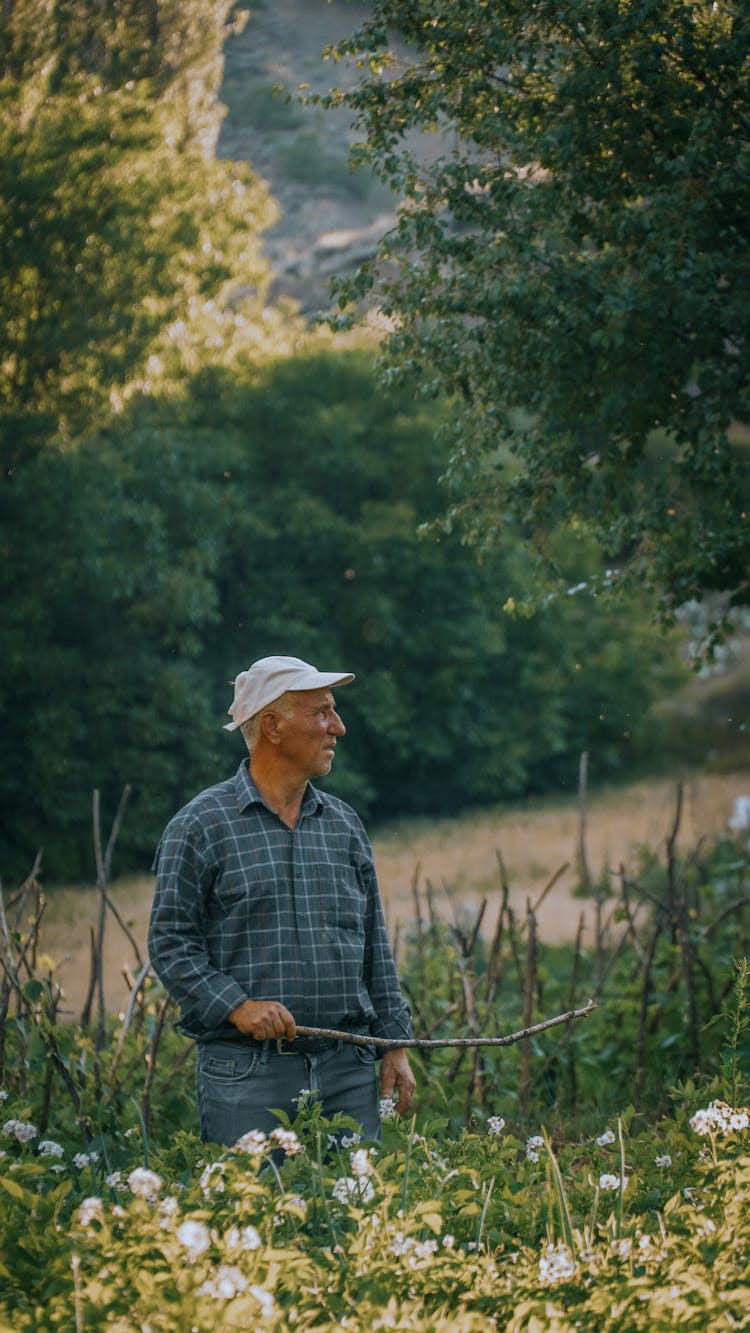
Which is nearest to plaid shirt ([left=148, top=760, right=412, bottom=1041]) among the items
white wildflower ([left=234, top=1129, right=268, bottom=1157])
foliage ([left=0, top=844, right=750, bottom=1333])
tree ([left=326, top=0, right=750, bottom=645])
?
foliage ([left=0, top=844, right=750, bottom=1333])


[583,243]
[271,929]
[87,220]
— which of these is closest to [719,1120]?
[271,929]

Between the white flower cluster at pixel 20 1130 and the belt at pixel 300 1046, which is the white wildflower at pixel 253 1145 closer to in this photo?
the belt at pixel 300 1046

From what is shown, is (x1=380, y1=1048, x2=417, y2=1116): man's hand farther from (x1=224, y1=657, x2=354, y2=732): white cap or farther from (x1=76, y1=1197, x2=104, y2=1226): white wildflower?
(x1=76, y1=1197, x2=104, y2=1226): white wildflower

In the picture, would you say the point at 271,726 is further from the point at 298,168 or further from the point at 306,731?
the point at 298,168

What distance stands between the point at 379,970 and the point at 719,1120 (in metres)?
1.07

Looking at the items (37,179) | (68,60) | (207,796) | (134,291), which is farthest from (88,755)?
(207,796)

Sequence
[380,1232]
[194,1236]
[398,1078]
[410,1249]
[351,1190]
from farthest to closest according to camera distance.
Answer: [398,1078] < [351,1190] < [380,1232] < [410,1249] < [194,1236]

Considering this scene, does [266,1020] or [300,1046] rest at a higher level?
[266,1020]

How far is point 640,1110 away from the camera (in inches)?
247

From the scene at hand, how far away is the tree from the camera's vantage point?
6621 mm

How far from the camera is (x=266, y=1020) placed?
11.7 feet

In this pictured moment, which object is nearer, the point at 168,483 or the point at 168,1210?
the point at 168,1210

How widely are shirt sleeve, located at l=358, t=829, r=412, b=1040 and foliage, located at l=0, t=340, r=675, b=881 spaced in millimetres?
15585

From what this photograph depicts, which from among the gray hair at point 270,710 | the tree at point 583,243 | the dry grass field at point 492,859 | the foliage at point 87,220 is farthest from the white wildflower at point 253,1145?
the foliage at point 87,220
